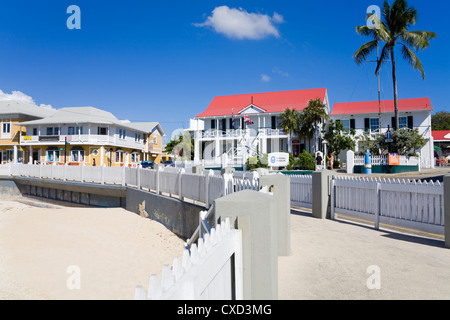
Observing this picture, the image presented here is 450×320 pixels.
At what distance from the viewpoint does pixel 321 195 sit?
10273 millimetres

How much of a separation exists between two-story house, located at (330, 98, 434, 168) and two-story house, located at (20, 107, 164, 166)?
2742cm

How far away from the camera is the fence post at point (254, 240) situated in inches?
125

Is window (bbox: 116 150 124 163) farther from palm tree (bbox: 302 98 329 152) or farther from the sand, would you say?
the sand

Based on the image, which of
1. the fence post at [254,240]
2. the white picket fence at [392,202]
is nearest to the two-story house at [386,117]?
the white picket fence at [392,202]

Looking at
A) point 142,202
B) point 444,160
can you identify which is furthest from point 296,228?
point 444,160

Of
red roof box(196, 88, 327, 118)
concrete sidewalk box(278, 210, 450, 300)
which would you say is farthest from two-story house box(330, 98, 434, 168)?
concrete sidewalk box(278, 210, 450, 300)

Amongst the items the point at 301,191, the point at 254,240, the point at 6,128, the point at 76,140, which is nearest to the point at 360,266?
the point at 254,240

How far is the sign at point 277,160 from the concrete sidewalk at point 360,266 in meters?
19.9

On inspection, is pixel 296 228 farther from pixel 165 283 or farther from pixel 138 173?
pixel 138 173

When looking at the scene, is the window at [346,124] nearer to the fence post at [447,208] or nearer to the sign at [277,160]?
the sign at [277,160]

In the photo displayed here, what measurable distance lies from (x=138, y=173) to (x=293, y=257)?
12.5 m
